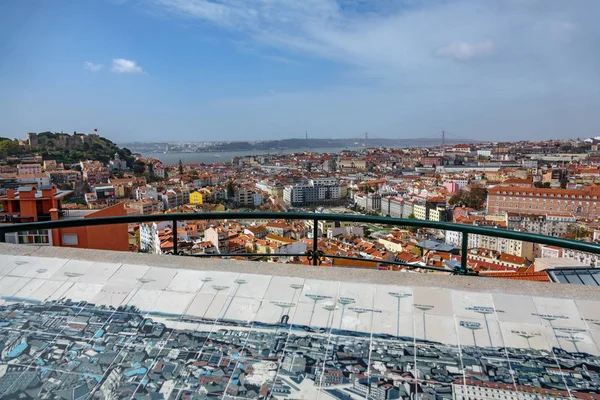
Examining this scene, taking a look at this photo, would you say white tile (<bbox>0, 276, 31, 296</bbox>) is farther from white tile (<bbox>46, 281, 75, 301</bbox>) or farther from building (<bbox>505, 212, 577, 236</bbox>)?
building (<bbox>505, 212, 577, 236</bbox>)

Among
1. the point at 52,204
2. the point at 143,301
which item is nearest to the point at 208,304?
the point at 143,301

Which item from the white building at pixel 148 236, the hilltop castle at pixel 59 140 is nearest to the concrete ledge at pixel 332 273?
the white building at pixel 148 236

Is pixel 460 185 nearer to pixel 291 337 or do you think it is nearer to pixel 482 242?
pixel 482 242

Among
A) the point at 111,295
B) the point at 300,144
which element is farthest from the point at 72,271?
the point at 300,144

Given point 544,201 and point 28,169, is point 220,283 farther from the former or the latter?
point 544,201

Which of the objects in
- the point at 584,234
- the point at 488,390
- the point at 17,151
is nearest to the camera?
the point at 488,390

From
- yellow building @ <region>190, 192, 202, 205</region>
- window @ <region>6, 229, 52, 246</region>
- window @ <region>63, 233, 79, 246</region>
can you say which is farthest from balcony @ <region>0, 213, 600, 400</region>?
yellow building @ <region>190, 192, 202, 205</region>

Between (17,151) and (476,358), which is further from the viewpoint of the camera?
(17,151)
